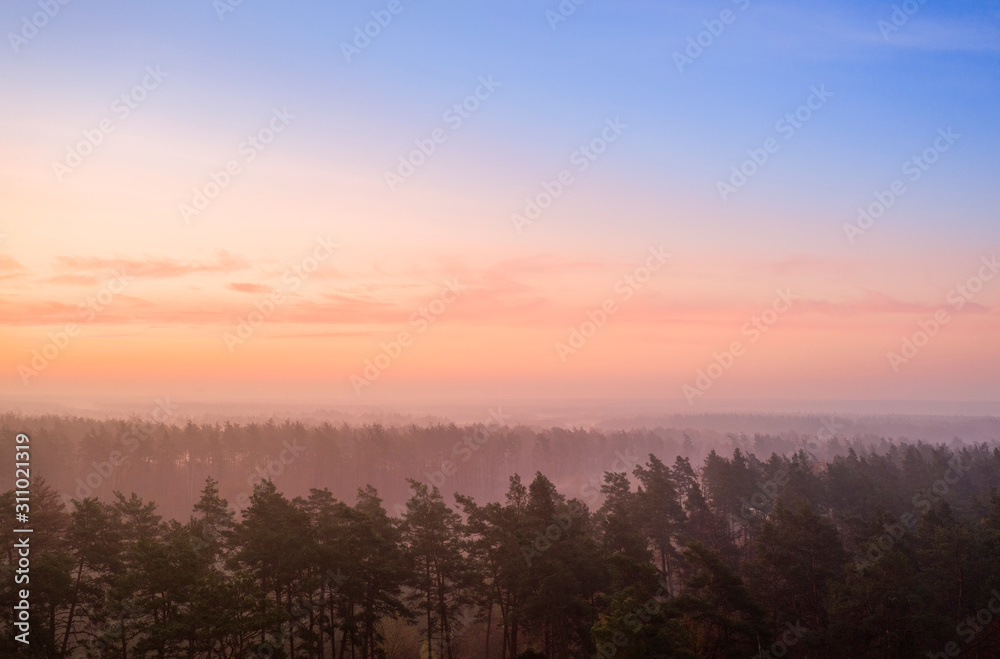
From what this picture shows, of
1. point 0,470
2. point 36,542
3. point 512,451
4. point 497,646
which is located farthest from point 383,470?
point 36,542

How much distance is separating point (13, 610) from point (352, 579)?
45.7 ft

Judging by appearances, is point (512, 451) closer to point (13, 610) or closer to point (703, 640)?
point (703, 640)

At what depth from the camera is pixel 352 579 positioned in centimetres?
2895

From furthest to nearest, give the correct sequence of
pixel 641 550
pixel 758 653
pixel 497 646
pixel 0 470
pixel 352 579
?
pixel 0 470 → pixel 497 646 → pixel 641 550 → pixel 352 579 → pixel 758 653

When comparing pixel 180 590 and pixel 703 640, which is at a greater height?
pixel 180 590

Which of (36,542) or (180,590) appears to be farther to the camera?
(36,542)

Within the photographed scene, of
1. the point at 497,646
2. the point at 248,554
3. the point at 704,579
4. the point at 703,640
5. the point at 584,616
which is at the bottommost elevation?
the point at 497,646

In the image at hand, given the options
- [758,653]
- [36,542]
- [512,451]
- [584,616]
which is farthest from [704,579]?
[512,451]

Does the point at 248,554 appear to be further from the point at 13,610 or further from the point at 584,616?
the point at 584,616

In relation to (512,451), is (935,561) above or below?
below

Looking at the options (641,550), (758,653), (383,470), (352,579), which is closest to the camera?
(758,653)

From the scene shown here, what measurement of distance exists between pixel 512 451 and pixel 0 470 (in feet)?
282

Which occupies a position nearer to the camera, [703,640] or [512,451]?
[703,640]

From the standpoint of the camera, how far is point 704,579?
2822cm
